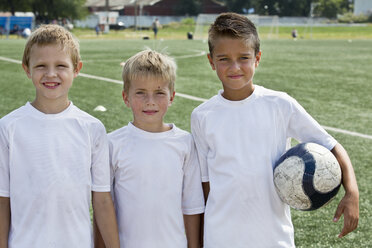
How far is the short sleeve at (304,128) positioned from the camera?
2471 millimetres

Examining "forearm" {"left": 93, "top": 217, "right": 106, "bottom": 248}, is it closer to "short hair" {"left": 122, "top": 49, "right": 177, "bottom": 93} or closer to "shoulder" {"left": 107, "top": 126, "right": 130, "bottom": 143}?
"shoulder" {"left": 107, "top": 126, "right": 130, "bottom": 143}

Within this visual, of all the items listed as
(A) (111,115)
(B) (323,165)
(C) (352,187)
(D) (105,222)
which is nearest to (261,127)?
(B) (323,165)

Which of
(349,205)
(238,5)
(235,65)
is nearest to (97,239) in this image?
(235,65)

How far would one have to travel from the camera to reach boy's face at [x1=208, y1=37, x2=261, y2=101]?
2455 millimetres

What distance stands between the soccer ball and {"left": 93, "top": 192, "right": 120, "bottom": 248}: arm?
2.55 feet

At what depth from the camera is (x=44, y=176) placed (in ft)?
7.14

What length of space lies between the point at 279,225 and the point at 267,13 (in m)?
86.4

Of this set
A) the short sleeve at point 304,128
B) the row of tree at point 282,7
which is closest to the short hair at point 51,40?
the short sleeve at point 304,128

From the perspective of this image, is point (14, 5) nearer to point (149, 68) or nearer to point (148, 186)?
point (149, 68)

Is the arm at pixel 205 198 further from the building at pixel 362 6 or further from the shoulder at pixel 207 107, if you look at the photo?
the building at pixel 362 6

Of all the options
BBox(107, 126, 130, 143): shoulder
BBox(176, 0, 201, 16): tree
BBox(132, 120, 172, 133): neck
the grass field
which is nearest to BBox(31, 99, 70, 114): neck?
BBox(107, 126, 130, 143): shoulder

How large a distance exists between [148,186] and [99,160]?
0.87ft

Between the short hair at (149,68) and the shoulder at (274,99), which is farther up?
the short hair at (149,68)

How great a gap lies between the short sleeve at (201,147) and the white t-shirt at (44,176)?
1.84 ft
